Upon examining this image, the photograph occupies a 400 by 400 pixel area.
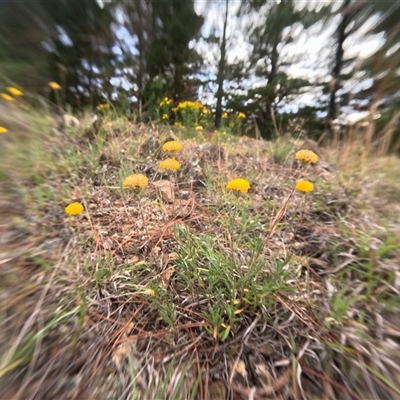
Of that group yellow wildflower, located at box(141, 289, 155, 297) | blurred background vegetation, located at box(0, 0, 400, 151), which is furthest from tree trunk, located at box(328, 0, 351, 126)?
yellow wildflower, located at box(141, 289, 155, 297)

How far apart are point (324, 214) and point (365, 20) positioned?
18.4 ft

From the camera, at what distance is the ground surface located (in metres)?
0.93

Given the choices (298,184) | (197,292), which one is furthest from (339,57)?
(197,292)

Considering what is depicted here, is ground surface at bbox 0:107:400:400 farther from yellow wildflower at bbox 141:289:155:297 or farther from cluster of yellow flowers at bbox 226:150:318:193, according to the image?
cluster of yellow flowers at bbox 226:150:318:193

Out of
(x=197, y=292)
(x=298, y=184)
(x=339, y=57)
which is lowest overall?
(x=197, y=292)

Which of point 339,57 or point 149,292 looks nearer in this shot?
point 149,292

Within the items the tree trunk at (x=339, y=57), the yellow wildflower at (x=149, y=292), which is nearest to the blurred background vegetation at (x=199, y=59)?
the tree trunk at (x=339, y=57)

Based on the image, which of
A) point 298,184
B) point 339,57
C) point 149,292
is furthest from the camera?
point 339,57

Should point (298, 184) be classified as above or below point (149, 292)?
above

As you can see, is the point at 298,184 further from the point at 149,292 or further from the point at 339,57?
the point at 339,57

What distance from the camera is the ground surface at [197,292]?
36.4 inches

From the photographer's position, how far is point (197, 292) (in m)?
1.17

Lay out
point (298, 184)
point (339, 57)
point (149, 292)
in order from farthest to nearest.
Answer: point (339, 57)
point (298, 184)
point (149, 292)

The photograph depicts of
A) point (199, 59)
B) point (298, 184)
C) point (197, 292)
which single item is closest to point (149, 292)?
point (197, 292)
